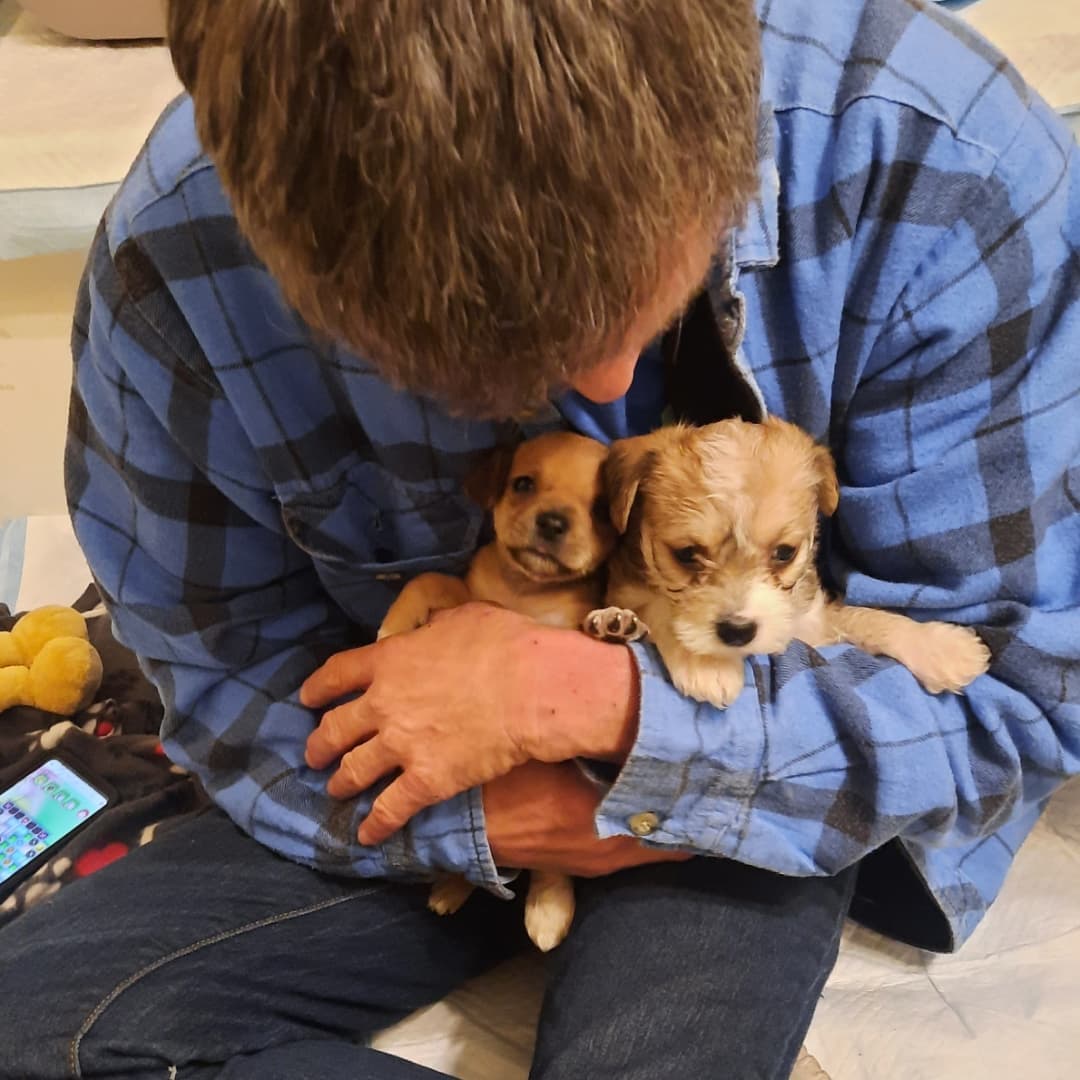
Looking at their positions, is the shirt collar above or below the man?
above

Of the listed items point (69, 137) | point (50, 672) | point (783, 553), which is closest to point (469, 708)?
point (783, 553)

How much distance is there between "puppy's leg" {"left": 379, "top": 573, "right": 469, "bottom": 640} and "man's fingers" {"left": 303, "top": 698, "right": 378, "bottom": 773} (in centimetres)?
9


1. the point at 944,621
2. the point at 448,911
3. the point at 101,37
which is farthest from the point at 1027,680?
the point at 101,37

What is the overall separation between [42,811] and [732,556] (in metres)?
1.01

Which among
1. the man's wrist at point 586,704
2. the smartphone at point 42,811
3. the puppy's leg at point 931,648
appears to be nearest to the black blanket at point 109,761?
the smartphone at point 42,811

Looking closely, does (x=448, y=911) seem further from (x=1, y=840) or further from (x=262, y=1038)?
(x=1, y=840)

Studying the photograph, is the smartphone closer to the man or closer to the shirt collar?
the man

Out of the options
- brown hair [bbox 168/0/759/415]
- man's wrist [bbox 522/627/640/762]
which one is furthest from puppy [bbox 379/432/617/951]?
brown hair [bbox 168/0/759/415]

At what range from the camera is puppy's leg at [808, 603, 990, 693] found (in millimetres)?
943

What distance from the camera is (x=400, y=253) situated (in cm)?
55

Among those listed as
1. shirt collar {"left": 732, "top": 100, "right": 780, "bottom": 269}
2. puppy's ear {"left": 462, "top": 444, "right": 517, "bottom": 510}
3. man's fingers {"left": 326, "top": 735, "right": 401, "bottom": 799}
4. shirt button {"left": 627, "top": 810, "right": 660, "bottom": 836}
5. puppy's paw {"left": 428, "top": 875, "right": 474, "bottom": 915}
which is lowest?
puppy's paw {"left": 428, "top": 875, "right": 474, "bottom": 915}

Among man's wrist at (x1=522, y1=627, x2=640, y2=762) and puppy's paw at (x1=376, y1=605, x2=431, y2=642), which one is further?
puppy's paw at (x1=376, y1=605, x2=431, y2=642)

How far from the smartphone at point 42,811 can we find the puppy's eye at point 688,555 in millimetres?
891

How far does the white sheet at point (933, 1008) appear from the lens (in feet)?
3.59
